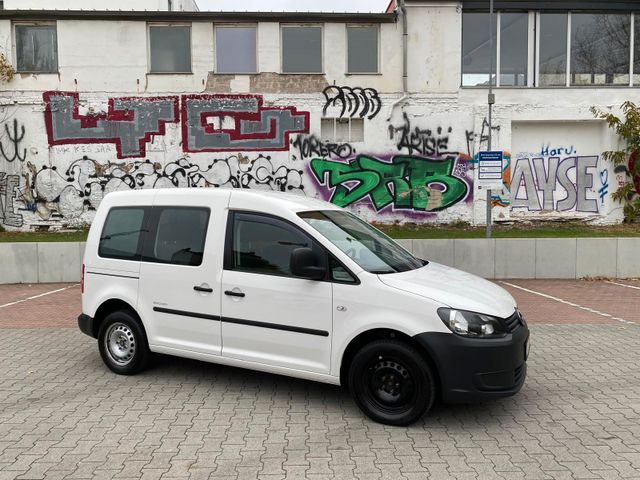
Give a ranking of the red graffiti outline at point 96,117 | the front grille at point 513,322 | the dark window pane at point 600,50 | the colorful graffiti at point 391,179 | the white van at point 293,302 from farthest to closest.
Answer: the dark window pane at point 600,50
the colorful graffiti at point 391,179
the red graffiti outline at point 96,117
the front grille at point 513,322
the white van at point 293,302

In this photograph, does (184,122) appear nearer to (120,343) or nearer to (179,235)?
(120,343)

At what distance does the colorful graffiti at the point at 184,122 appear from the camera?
55.3 feet

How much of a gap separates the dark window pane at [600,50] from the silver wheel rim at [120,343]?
1629 centimetres

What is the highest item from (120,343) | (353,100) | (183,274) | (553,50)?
(553,50)

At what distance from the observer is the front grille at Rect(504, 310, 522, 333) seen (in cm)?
441

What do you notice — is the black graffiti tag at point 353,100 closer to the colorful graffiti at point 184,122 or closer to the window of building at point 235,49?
the colorful graffiti at point 184,122

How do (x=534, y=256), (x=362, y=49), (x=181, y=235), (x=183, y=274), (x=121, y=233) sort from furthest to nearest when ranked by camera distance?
(x=362, y=49) < (x=534, y=256) < (x=121, y=233) < (x=181, y=235) < (x=183, y=274)

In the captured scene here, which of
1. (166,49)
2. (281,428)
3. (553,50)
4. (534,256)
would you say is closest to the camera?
(281,428)

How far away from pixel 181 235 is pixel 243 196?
73 cm

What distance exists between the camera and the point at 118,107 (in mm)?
16875

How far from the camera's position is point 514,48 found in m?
17.3

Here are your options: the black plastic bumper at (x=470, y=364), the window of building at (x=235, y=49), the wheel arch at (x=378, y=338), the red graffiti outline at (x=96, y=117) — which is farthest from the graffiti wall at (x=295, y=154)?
the black plastic bumper at (x=470, y=364)

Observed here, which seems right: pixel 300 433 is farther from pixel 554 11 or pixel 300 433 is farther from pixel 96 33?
pixel 554 11

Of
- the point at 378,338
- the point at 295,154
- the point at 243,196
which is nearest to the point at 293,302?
the point at 378,338
